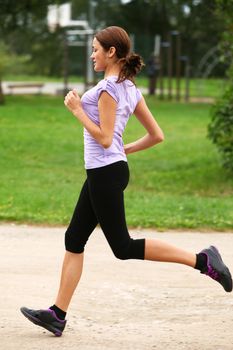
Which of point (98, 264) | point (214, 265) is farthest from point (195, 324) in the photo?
point (98, 264)

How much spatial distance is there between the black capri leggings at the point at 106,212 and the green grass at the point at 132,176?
334cm

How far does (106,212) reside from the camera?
5.21m

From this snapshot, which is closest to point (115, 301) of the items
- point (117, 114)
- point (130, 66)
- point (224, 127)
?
point (117, 114)

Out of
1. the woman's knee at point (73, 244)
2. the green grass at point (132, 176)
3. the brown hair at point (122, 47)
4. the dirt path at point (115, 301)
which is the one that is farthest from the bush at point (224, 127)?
the brown hair at point (122, 47)

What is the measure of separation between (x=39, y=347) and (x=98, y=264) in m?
2.09

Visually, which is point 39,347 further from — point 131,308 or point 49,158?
point 49,158

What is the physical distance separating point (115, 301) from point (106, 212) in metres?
1.06

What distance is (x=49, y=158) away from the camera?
14938 millimetres

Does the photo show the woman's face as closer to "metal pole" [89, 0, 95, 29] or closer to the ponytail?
the ponytail

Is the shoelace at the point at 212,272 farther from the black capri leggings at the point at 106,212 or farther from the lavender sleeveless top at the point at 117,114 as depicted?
the lavender sleeveless top at the point at 117,114

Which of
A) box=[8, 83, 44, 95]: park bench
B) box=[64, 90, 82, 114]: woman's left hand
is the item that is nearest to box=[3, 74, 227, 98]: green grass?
box=[8, 83, 44, 95]: park bench

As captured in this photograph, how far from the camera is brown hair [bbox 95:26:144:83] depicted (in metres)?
5.12

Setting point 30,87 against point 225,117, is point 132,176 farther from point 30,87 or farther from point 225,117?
point 30,87

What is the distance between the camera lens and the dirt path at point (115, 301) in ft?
17.1
